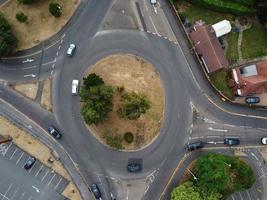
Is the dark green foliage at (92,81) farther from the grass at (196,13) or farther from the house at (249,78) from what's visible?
the house at (249,78)

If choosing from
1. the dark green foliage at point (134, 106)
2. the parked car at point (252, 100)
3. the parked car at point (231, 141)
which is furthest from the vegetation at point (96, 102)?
the parked car at point (252, 100)

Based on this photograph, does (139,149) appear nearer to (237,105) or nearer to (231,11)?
(237,105)

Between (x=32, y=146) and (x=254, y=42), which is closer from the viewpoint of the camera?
(x=32, y=146)

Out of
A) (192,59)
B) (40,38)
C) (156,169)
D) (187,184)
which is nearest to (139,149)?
(156,169)

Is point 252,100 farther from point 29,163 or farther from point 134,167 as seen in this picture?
point 29,163

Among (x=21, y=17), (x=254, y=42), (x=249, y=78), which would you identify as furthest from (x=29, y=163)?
(x=254, y=42)

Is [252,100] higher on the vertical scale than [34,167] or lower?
higher
